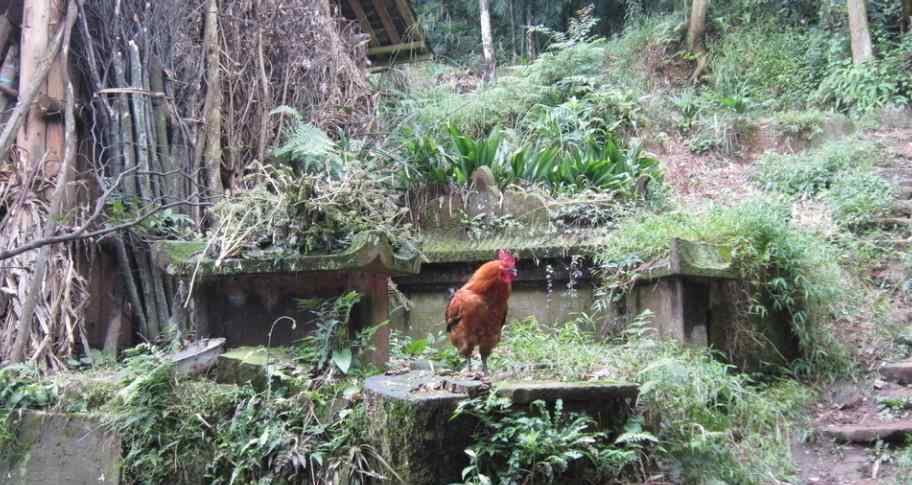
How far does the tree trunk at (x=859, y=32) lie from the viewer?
1303 centimetres

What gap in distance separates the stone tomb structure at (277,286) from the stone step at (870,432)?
9.78 feet

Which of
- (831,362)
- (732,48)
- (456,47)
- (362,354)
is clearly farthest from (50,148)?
(456,47)

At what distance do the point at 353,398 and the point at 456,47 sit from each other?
17.5 m

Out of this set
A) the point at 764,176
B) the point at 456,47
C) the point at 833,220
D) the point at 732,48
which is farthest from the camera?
the point at 456,47

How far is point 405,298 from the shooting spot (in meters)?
6.34

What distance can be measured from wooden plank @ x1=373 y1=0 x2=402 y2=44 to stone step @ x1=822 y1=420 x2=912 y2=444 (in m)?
7.07

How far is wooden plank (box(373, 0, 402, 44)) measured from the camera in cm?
984

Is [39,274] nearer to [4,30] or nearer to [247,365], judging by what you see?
[247,365]

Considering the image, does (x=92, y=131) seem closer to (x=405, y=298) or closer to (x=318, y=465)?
(x=405, y=298)

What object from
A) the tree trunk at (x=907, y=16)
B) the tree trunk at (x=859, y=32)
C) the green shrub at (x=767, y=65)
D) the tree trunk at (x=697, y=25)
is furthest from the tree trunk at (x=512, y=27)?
the tree trunk at (x=907, y=16)

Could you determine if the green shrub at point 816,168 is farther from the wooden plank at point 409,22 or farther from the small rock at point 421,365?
the small rock at point 421,365

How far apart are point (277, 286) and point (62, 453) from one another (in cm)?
146

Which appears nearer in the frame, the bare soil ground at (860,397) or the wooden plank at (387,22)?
the bare soil ground at (860,397)

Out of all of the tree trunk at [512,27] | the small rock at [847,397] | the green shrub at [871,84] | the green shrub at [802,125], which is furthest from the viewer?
the tree trunk at [512,27]
